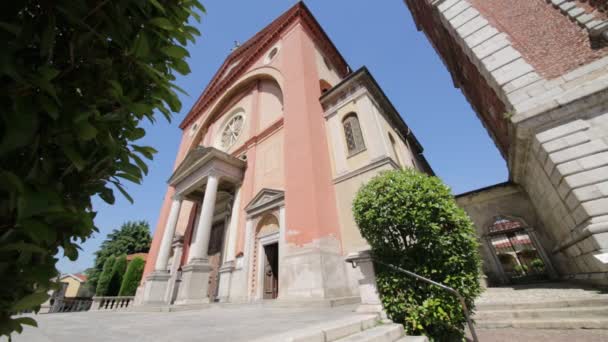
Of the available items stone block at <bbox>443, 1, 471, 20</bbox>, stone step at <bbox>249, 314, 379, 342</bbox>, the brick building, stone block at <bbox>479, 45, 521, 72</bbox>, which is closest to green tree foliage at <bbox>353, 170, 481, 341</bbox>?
stone step at <bbox>249, 314, 379, 342</bbox>

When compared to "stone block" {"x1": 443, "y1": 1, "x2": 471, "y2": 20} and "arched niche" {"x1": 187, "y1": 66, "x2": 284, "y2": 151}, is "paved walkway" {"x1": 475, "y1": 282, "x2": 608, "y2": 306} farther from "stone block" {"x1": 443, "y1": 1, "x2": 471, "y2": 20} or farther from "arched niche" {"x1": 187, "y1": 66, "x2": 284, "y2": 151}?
"arched niche" {"x1": 187, "y1": 66, "x2": 284, "y2": 151}

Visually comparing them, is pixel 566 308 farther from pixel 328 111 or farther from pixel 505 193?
pixel 328 111

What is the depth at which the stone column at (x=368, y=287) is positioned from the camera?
4.39 metres

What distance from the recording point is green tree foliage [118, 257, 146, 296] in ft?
51.3

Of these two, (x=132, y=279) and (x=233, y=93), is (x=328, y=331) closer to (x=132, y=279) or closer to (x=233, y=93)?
(x=233, y=93)

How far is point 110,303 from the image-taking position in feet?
42.3

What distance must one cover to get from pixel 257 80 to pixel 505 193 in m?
15.0

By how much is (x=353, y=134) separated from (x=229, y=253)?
7585mm

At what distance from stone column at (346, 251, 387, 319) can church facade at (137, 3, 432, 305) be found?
2063 millimetres

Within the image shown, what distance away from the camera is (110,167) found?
1159 millimetres

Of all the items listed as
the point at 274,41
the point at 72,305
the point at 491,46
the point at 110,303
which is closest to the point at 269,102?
the point at 274,41

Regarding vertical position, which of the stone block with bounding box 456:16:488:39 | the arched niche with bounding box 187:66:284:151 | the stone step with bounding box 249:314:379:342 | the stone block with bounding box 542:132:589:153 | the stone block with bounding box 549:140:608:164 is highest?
the arched niche with bounding box 187:66:284:151

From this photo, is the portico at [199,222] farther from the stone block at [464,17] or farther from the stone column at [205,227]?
the stone block at [464,17]

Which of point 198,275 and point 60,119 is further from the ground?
point 198,275
